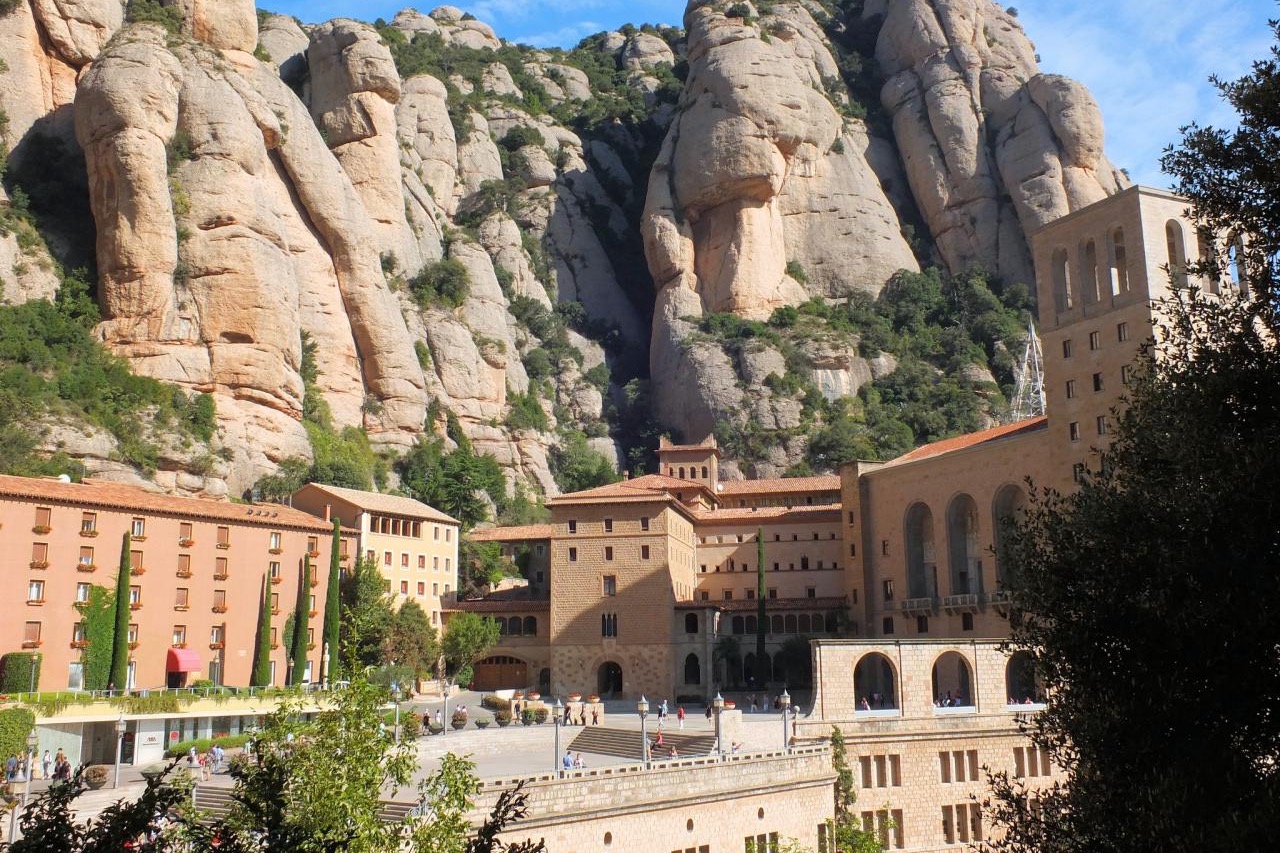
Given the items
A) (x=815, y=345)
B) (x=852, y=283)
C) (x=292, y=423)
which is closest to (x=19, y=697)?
(x=292, y=423)

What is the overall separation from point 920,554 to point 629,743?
2370cm

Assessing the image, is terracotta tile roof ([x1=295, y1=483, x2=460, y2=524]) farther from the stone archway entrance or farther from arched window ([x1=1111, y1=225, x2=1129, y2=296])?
arched window ([x1=1111, y1=225, x2=1129, y2=296])

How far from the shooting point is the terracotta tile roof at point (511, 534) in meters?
67.4

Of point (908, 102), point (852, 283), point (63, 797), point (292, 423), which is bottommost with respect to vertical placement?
point (63, 797)

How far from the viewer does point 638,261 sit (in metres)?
107

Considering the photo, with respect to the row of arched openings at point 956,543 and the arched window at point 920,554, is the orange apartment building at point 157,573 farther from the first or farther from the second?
the row of arched openings at point 956,543

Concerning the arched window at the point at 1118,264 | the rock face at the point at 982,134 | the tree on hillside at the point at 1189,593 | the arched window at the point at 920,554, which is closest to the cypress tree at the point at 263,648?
the arched window at the point at 920,554

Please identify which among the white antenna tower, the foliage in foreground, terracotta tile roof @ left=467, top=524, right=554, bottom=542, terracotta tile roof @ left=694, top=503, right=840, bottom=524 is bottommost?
the foliage in foreground

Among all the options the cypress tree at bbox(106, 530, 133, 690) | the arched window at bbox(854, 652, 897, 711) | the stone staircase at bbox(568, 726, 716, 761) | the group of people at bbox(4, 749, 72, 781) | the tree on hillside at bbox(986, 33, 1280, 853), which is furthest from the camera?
the arched window at bbox(854, 652, 897, 711)

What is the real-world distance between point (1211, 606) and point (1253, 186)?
A: 16.2 ft

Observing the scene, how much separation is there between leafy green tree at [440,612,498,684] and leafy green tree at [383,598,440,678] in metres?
0.67

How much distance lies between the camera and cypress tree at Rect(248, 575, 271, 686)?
47.1 meters

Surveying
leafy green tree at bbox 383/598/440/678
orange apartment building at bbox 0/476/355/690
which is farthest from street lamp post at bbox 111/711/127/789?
leafy green tree at bbox 383/598/440/678

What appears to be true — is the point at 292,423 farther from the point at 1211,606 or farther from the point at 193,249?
the point at 1211,606
